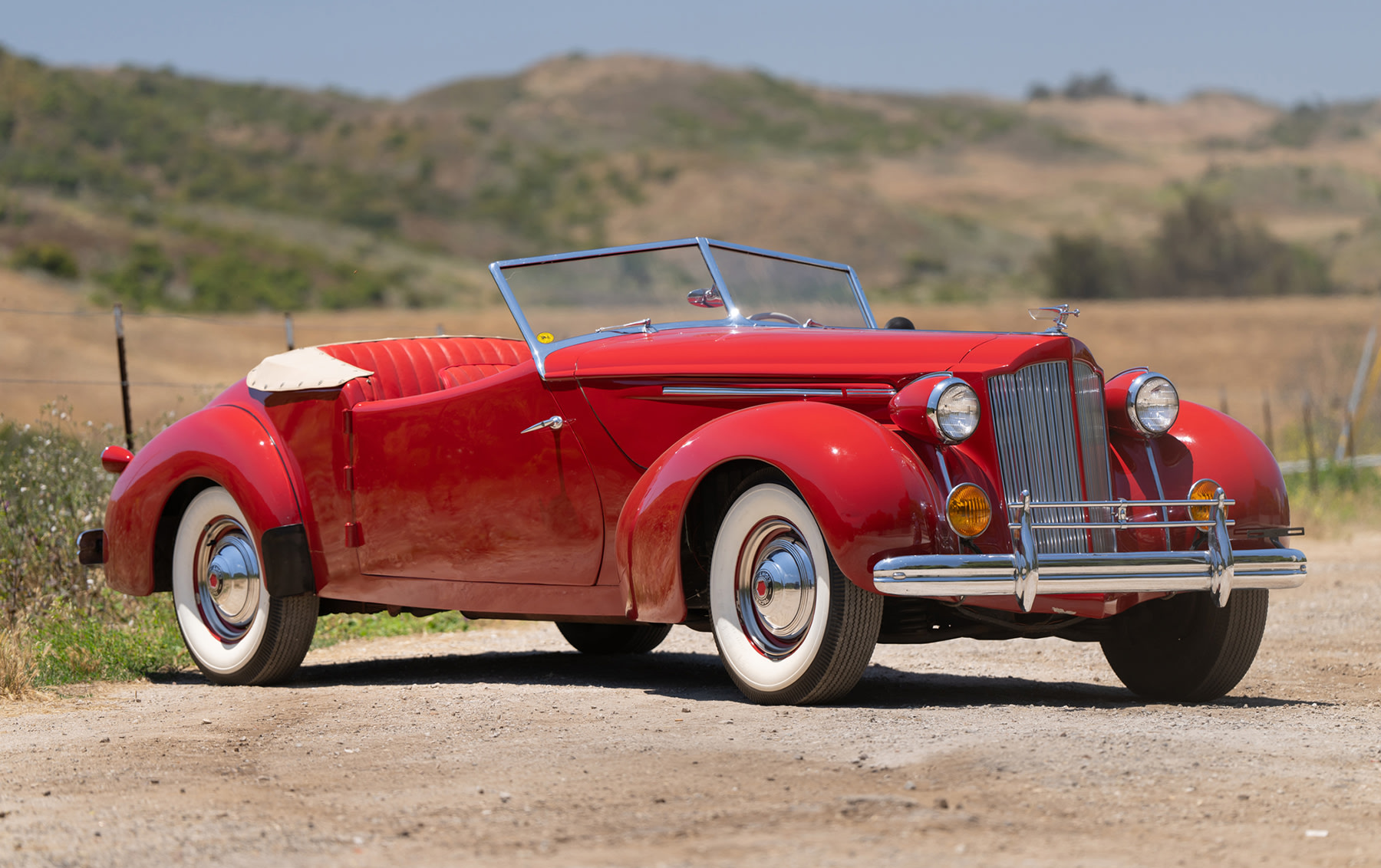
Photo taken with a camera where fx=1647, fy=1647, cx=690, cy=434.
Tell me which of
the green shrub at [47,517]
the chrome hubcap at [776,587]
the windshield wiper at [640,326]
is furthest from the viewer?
the green shrub at [47,517]

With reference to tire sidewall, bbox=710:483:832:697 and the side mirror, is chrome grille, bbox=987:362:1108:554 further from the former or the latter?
the side mirror

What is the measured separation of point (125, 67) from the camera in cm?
11012

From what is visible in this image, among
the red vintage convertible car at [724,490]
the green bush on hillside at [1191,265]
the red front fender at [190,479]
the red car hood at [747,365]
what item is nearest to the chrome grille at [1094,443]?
the red vintage convertible car at [724,490]

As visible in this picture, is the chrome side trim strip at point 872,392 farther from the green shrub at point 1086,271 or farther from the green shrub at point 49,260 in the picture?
the green shrub at point 1086,271

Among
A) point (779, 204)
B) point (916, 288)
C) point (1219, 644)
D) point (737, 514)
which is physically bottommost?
point (1219, 644)

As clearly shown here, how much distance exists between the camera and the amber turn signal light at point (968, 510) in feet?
18.0

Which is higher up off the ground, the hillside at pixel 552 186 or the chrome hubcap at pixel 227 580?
the hillside at pixel 552 186

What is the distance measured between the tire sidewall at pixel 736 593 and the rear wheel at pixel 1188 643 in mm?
1514

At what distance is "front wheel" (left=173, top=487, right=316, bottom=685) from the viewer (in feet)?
24.1

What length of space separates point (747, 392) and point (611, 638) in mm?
2972

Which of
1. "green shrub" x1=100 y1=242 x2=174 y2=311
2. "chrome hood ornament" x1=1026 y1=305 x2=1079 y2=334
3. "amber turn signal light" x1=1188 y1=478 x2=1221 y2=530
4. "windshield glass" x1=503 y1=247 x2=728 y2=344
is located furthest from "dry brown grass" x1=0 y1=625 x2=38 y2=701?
"green shrub" x1=100 y1=242 x2=174 y2=311

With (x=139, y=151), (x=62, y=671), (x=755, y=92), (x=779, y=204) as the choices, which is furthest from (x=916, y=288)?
(x=755, y=92)

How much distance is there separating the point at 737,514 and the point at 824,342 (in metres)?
0.72

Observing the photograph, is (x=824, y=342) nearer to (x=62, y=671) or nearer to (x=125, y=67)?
(x=62, y=671)
